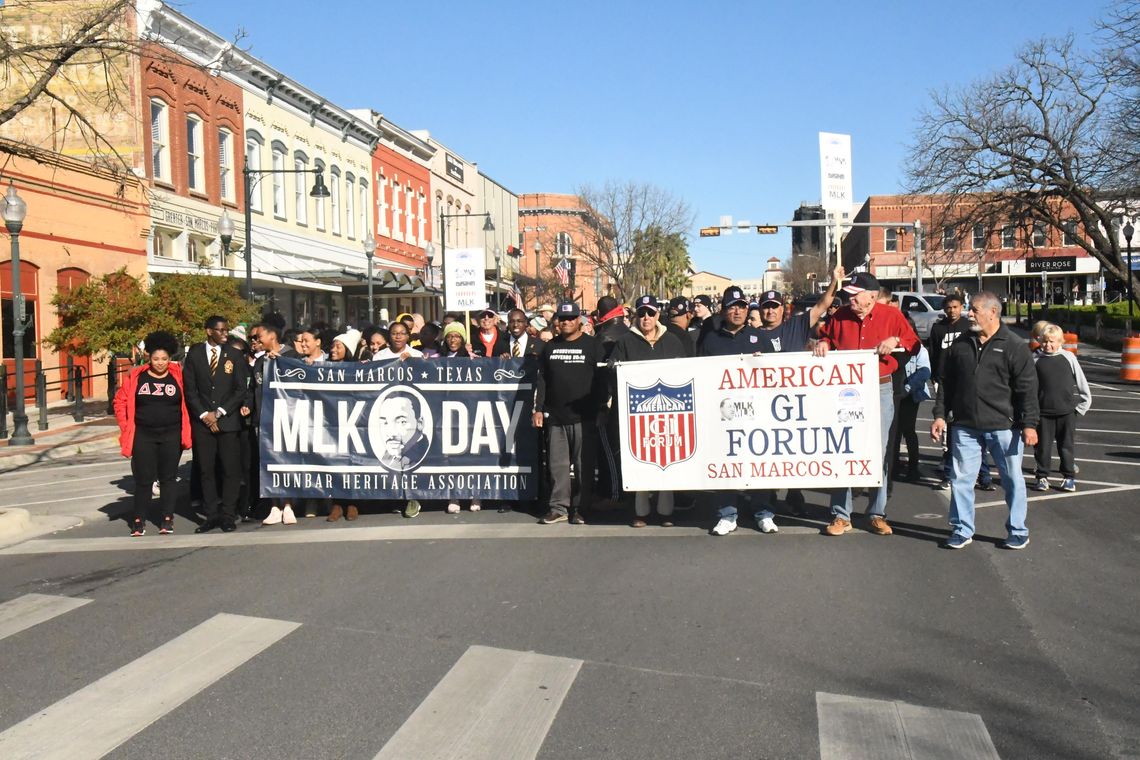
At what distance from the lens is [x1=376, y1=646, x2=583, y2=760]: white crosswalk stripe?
4.60m

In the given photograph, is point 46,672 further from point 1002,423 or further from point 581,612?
point 1002,423

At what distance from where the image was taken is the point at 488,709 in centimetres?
508

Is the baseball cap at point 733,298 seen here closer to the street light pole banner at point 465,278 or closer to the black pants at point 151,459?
the black pants at point 151,459

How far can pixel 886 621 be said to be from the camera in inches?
248

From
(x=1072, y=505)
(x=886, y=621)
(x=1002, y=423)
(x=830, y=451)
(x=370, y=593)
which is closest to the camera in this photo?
(x=886, y=621)

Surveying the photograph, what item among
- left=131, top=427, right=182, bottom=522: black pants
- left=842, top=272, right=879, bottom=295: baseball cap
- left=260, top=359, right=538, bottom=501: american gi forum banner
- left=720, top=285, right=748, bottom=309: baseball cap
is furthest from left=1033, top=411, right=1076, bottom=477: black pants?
left=131, top=427, right=182, bottom=522: black pants

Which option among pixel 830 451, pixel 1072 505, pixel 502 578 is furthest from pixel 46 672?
pixel 1072 505

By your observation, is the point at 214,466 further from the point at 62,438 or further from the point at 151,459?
the point at 62,438

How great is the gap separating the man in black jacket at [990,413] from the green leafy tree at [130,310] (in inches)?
612

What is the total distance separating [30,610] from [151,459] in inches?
102

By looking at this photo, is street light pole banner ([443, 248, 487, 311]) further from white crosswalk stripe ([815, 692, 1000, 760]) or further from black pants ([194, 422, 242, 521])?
white crosswalk stripe ([815, 692, 1000, 760])

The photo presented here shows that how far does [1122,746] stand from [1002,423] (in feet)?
12.4

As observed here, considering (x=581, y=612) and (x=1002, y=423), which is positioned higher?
(x=1002, y=423)

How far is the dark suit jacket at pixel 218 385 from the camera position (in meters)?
9.77
